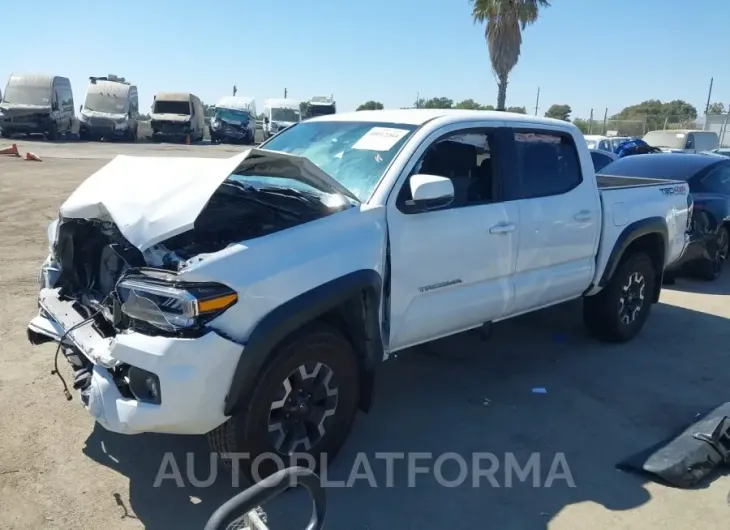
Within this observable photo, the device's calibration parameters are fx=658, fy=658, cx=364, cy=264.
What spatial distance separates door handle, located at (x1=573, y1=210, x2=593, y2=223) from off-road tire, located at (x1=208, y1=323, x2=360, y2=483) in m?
2.35

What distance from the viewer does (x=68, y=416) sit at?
160 inches

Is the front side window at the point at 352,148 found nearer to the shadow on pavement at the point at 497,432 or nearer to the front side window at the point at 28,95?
the shadow on pavement at the point at 497,432

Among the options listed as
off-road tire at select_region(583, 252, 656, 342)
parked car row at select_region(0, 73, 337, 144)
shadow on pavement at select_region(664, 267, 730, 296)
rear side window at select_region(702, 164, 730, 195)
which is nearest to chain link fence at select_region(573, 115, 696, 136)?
parked car row at select_region(0, 73, 337, 144)

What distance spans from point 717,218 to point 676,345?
3.15 metres

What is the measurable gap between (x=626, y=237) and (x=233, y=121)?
30290mm

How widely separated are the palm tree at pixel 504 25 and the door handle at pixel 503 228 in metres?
22.8

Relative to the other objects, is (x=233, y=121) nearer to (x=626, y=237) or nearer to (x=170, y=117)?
(x=170, y=117)

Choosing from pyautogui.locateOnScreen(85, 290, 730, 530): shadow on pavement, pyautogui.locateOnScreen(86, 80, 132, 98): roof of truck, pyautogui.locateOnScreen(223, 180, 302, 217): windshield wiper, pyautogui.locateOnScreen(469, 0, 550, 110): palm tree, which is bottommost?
pyautogui.locateOnScreen(85, 290, 730, 530): shadow on pavement

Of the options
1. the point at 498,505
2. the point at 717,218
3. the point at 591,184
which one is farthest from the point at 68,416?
the point at 717,218

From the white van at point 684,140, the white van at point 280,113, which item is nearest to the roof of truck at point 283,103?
the white van at point 280,113

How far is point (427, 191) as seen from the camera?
3631 mm

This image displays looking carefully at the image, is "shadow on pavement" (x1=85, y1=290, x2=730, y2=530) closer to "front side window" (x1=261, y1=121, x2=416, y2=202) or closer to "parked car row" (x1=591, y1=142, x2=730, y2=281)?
"front side window" (x1=261, y1=121, x2=416, y2=202)

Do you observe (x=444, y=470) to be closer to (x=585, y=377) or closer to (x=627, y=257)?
(x=585, y=377)

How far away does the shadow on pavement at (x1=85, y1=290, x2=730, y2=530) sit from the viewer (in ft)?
10.8
